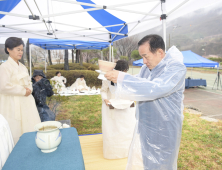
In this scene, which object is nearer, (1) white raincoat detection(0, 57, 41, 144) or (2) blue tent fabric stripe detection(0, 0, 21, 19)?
(1) white raincoat detection(0, 57, 41, 144)

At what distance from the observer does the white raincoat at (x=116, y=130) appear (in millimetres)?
2115

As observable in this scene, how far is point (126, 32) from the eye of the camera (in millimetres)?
3553

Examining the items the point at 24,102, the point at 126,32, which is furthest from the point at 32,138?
the point at 126,32

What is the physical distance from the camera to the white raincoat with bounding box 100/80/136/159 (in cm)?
212

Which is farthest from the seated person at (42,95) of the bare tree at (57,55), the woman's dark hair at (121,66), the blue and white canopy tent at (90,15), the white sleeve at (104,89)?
the bare tree at (57,55)

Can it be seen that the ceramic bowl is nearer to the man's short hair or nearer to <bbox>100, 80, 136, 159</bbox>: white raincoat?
the man's short hair

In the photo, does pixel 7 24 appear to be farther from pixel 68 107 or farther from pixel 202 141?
pixel 202 141

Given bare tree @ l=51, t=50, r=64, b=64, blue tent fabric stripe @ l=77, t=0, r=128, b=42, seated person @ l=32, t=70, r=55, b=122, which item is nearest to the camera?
seated person @ l=32, t=70, r=55, b=122

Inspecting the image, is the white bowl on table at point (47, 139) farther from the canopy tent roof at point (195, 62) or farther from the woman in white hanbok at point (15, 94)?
the canopy tent roof at point (195, 62)

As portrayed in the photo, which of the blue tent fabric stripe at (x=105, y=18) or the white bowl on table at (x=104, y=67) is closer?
the white bowl on table at (x=104, y=67)

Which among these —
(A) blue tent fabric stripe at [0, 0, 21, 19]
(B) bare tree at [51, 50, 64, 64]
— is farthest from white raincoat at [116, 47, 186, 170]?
(B) bare tree at [51, 50, 64, 64]

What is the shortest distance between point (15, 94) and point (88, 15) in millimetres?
2388

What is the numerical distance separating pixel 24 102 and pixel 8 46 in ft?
2.16

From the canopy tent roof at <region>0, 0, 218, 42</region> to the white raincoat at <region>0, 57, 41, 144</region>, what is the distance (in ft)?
3.60
